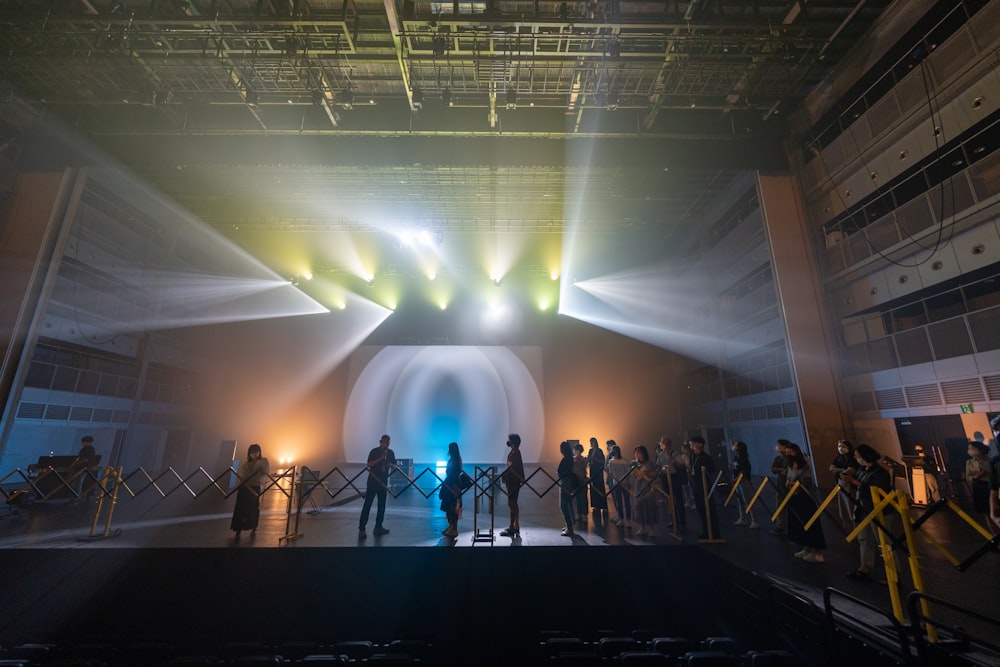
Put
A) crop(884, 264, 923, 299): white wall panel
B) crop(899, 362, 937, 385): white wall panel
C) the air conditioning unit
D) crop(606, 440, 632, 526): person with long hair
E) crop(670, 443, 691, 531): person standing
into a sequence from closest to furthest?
crop(670, 443, 691, 531): person standing → crop(606, 440, 632, 526): person with long hair → crop(899, 362, 937, 385): white wall panel → crop(884, 264, 923, 299): white wall panel → the air conditioning unit

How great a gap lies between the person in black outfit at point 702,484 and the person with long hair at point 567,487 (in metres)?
1.97

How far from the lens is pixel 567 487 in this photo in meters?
6.86

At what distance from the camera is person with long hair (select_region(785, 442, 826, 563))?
5.36 m

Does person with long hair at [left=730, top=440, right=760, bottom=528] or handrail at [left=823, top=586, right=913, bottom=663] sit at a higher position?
person with long hair at [left=730, top=440, right=760, bottom=528]

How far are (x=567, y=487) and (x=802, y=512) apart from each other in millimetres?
3301

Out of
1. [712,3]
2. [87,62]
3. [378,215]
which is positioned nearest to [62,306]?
[87,62]

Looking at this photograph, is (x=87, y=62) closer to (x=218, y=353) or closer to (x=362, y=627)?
(x=218, y=353)

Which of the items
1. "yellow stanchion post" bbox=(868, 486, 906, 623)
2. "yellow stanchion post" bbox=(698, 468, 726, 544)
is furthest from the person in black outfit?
"yellow stanchion post" bbox=(868, 486, 906, 623)

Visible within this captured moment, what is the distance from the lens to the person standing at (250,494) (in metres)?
6.53

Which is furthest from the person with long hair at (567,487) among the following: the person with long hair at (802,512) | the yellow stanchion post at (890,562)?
the yellow stanchion post at (890,562)

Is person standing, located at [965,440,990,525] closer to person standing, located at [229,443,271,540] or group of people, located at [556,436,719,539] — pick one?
group of people, located at [556,436,719,539]

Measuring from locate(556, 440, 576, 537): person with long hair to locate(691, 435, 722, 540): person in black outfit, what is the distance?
1965mm

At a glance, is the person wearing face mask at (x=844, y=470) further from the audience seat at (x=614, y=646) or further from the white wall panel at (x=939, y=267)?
the white wall panel at (x=939, y=267)

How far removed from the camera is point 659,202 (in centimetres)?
→ 1369
